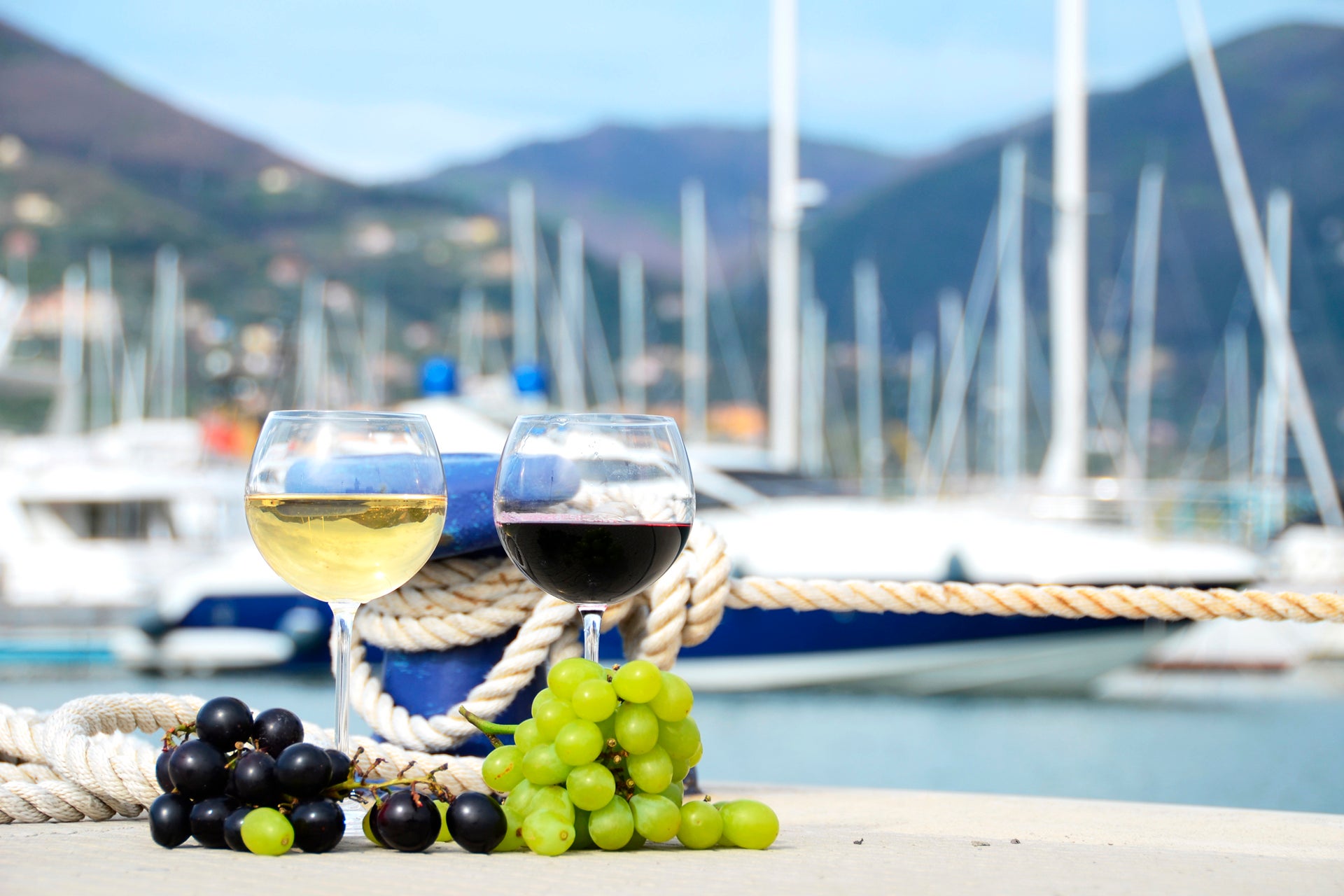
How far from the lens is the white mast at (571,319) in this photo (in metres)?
33.7

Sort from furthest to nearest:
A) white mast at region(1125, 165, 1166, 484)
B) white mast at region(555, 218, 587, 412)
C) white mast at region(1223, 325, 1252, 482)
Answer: white mast at region(1223, 325, 1252, 482) < white mast at region(555, 218, 587, 412) < white mast at region(1125, 165, 1166, 484)

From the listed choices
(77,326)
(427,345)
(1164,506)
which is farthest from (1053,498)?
(427,345)

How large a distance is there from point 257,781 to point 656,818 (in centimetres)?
43

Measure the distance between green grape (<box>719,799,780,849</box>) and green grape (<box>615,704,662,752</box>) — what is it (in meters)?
0.13

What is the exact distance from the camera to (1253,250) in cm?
1933

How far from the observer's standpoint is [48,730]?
194 centimetres

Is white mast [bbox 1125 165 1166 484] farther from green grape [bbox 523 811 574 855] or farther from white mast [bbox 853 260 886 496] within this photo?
green grape [bbox 523 811 574 855]

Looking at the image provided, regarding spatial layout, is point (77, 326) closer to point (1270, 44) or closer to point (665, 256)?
point (665, 256)

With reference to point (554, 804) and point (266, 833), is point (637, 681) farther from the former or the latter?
point (266, 833)

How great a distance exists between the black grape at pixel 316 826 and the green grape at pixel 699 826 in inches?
14.9

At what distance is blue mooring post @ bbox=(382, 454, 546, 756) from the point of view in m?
2.25

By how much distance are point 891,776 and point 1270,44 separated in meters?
83.0

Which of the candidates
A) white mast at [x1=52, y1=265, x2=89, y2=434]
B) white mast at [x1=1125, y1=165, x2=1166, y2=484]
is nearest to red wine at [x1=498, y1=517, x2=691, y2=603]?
white mast at [x1=52, y1=265, x2=89, y2=434]

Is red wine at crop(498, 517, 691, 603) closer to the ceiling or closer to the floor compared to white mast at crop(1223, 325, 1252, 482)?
closer to the floor
